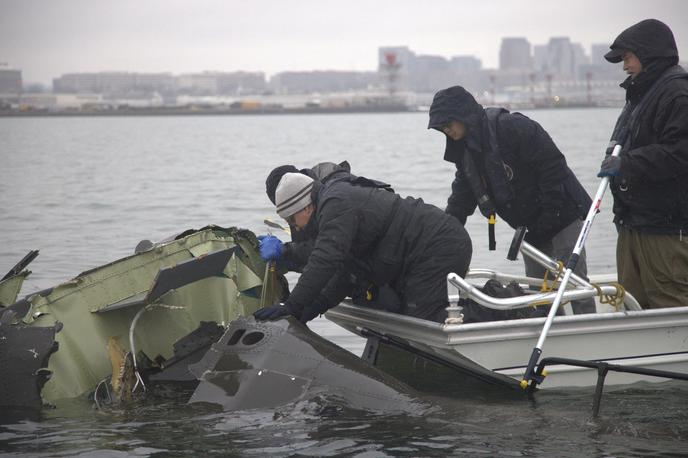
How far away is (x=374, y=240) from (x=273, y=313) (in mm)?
841

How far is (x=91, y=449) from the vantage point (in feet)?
23.4

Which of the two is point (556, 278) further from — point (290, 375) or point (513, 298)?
point (290, 375)

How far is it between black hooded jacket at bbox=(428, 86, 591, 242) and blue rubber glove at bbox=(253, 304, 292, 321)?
172cm

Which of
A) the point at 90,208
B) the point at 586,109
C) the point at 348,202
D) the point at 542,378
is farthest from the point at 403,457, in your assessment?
the point at 586,109

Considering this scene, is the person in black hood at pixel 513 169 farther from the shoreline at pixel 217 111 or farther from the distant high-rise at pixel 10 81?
the distant high-rise at pixel 10 81

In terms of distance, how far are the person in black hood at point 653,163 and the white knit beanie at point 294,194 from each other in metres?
2.00

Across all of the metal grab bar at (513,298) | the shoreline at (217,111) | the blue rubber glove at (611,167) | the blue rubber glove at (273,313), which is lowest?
the shoreline at (217,111)

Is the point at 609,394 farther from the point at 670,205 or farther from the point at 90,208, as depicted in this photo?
the point at 90,208

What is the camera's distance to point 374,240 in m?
7.58

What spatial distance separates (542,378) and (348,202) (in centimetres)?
175

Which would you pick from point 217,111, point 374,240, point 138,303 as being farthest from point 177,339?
point 217,111

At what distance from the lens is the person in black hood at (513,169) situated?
807cm

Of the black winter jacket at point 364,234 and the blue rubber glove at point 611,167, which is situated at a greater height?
the blue rubber glove at point 611,167

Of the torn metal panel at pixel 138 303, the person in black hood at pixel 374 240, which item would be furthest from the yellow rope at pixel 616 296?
the torn metal panel at pixel 138 303
